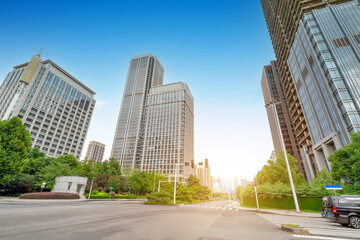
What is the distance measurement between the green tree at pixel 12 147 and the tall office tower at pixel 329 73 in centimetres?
6150

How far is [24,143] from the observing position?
2780cm

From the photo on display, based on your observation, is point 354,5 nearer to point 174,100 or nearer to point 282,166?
point 282,166

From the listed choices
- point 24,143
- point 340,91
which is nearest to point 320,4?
point 340,91

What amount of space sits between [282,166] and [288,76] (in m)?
50.6

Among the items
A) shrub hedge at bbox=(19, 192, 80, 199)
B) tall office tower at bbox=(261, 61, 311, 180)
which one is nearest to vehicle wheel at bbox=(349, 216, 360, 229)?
shrub hedge at bbox=(19, 192, 80, 199)

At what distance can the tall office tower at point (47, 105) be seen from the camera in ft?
278

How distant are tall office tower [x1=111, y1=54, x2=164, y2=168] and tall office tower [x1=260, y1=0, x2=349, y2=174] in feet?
324

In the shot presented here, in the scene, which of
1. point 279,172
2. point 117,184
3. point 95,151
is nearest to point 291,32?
point 279,172

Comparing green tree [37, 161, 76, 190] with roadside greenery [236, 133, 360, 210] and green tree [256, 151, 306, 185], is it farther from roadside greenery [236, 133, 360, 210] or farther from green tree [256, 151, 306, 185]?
green tree [256, 151, 306, 185]

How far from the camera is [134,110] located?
142 meters

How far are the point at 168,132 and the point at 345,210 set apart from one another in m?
105

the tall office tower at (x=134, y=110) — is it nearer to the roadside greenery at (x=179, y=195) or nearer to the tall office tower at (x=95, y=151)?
the tall office tower at (x=95, y=151)

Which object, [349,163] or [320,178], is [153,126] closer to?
[320,178]

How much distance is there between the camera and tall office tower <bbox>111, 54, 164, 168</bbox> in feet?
407
